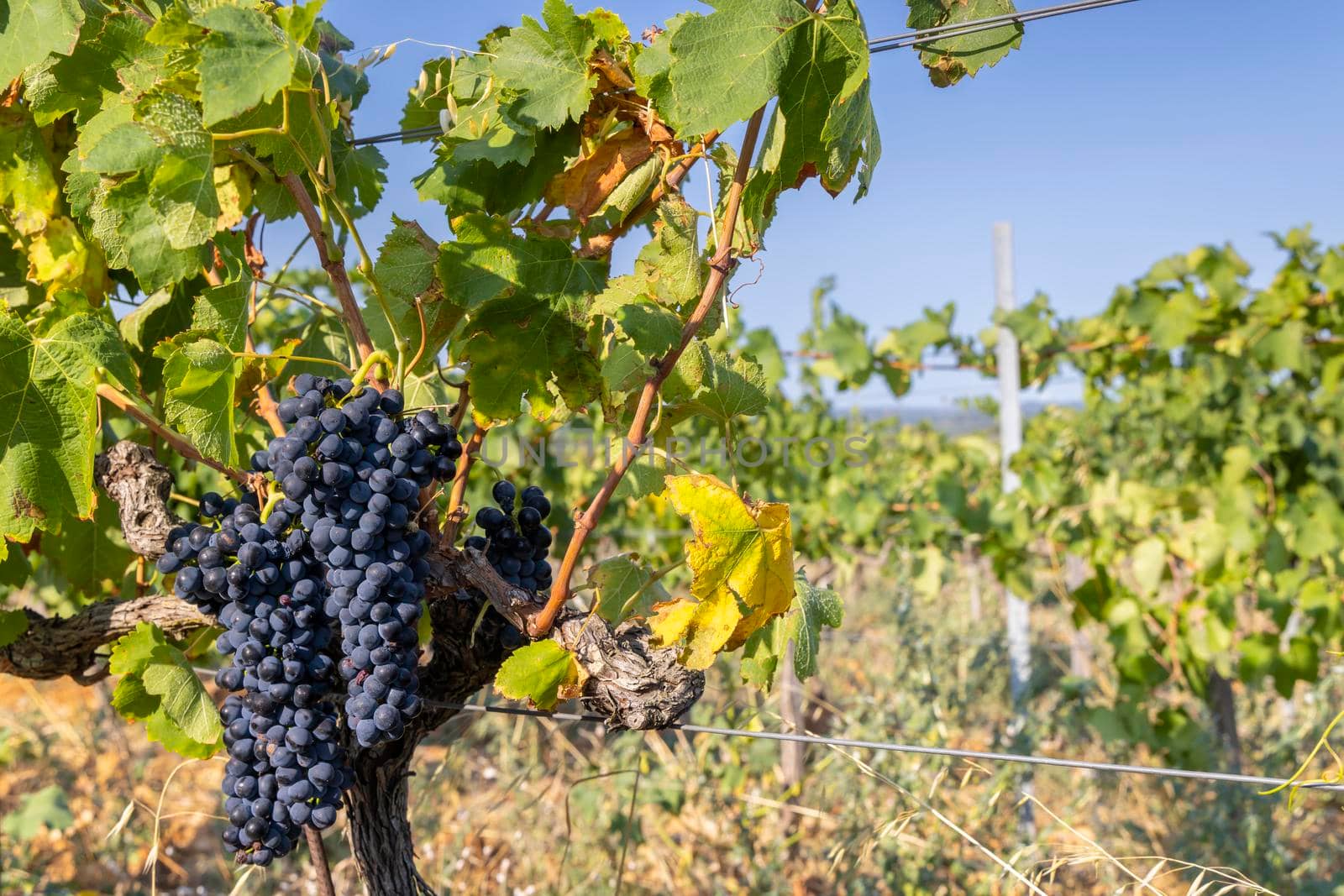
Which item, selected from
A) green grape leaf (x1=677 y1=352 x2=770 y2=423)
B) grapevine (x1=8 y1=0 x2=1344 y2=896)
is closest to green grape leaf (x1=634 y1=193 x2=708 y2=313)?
grapevine (x1=8 y1=0 x2=1344 y2=896)

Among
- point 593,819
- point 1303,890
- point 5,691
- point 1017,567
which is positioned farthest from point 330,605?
point 5,691

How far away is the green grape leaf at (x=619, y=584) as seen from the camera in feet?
4.27

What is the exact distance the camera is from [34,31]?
3.58ft

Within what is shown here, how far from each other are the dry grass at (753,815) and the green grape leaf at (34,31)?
1991mm

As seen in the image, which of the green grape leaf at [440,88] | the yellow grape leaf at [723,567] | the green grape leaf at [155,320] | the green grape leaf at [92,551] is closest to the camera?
the yellow grape leaf at [723,567]

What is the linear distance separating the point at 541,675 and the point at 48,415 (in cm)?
66

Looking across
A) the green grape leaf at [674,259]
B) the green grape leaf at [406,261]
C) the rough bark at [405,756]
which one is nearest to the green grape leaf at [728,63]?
the green grape leaf at [674,259]

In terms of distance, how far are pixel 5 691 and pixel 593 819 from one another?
217 inches

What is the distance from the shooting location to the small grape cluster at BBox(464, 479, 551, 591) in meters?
1.30

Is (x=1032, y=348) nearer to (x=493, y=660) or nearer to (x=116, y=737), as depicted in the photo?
(x=493, y=660)

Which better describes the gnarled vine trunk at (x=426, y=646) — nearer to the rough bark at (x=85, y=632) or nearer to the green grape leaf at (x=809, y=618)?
the rough bark at (x=85, y=632)

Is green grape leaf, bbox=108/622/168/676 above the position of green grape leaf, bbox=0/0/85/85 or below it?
below

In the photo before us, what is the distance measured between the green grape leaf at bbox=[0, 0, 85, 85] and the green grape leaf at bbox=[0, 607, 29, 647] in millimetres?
824

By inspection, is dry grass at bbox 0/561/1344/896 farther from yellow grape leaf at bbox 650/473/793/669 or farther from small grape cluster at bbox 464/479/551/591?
yellow grape leaf at bbox 650/473/793/669
